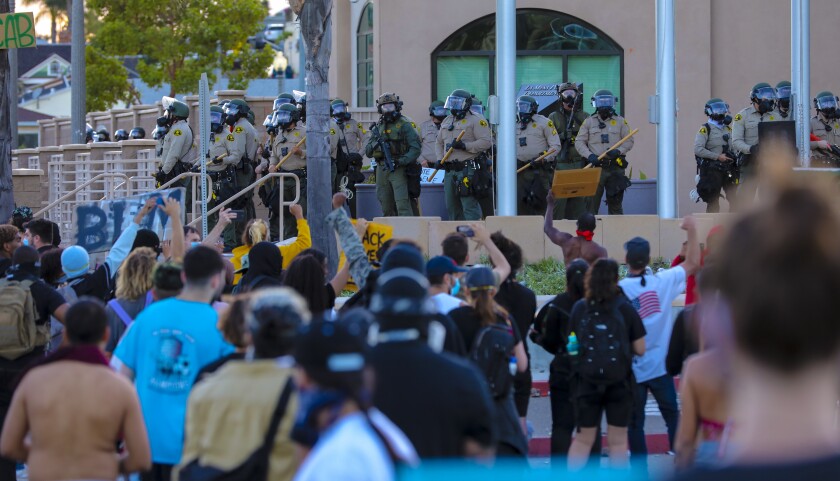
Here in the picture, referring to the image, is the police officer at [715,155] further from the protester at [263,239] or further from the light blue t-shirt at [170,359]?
the light blue t-shirt at [170,359]

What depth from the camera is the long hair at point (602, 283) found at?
6859 mm

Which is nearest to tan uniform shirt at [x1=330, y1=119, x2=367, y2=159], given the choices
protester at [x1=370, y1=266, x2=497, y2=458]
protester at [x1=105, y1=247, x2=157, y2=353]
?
protester at [x1=105, y1=247, x2=157, y2=353]

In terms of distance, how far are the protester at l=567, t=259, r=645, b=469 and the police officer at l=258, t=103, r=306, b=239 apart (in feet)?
33.2

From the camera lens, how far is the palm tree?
76.7m

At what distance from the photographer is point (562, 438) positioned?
7.50 metres

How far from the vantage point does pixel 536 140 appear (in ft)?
55.6

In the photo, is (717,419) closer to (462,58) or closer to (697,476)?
(697,476)

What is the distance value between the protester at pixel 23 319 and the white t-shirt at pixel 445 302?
2198 mm

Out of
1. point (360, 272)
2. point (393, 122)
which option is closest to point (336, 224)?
point (360, 272)

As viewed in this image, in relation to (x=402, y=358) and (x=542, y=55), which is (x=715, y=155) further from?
(x=402, y=358)

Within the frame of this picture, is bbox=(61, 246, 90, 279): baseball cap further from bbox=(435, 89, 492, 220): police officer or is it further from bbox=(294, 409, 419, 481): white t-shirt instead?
bbox=(435, 89, 492, 220): police officer

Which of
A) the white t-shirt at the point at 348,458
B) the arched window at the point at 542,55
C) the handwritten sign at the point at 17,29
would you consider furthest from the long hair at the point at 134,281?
the arched window at the point at 542,55

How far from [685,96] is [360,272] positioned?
17607mm

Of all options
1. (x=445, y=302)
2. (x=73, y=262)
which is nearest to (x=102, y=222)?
(x=73, y=262)
